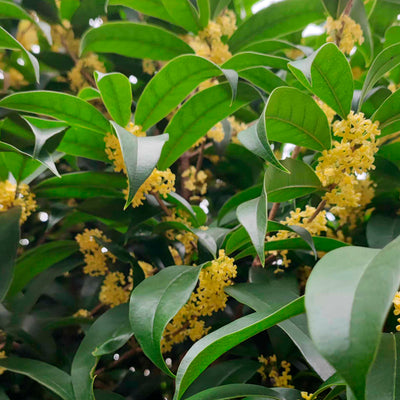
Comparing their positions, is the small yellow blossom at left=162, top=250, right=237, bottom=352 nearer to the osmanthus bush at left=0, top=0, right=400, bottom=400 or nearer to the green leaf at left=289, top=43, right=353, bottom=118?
the osmanthus bush at left=0, top=0, right=400, bottom=400

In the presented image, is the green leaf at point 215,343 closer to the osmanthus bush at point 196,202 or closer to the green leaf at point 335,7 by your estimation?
the osmanthus bush at point 196,202

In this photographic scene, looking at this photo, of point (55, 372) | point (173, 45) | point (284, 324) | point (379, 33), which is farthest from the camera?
point (379, 33)

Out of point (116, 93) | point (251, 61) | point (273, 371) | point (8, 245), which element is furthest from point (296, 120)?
point (8, 245)

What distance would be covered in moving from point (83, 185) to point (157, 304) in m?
0.36

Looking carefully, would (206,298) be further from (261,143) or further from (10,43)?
(10,43)

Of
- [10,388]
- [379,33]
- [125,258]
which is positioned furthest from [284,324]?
Result: [379,33]

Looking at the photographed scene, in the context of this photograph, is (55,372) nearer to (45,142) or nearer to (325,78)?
(45,142)

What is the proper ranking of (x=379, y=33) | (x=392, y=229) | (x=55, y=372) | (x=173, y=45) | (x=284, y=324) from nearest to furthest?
(x=284, y=324) < (x=55, y=372) < (x=392, y=229) < (x=173, y=45) < (x=379, y=33)

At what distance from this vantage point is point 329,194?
2.35 feet

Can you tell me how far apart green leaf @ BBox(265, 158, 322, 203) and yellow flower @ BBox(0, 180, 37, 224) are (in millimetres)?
432

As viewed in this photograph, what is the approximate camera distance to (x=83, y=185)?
897 mm

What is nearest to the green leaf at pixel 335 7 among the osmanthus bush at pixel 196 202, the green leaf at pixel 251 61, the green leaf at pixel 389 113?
the osmanthus bush at pixel 196 202

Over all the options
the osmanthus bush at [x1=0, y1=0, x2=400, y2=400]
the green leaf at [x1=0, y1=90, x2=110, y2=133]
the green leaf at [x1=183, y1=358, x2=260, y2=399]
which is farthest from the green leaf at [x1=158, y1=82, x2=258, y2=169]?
the green leaf at [x1=183, y1=358, x2=260, y2=399]

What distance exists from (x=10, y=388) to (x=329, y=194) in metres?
0.68
